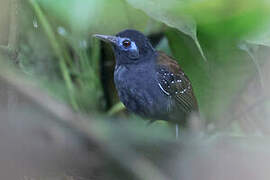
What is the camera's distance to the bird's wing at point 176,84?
304 centimetres

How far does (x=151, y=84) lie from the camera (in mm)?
3041

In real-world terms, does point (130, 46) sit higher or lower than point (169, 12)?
lower

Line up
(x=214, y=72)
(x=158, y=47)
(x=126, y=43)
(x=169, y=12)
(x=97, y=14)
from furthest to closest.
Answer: (x=158, y=47) < (x=126, y=43) < (x=214, y=72) < (x=97, y=14) < (x=169, y=12)

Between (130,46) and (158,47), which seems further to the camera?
(158,47)

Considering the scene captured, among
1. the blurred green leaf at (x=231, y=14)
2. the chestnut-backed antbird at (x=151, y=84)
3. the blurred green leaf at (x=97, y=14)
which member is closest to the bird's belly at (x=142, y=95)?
the chestnut-backed antbird at (x=151, y=84)

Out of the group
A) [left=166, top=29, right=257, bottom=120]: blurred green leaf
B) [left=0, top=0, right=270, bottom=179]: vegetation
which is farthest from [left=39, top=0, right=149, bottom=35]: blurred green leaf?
[left=166, top=29, right=257, bottom=120]: blurred green leaf

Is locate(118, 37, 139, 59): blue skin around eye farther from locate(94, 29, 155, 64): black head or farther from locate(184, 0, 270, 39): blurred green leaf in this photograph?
locate(184, 0, 270, 39): blurred green leaf

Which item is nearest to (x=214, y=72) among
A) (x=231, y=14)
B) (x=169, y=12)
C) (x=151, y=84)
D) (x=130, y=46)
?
(x=151, y=84)

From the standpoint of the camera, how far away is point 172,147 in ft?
5.70

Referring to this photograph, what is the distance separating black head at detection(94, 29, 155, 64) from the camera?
2881 mm

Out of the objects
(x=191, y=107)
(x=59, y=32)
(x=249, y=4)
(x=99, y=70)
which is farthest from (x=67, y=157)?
(x=99, y=70)

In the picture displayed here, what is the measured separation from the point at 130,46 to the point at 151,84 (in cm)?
30

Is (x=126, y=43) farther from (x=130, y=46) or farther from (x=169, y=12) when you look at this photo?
(x=169, y=12)

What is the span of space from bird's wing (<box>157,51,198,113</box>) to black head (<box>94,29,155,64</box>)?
0.13m
